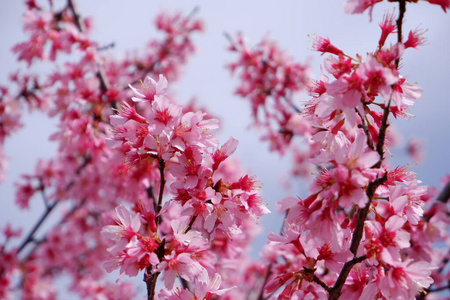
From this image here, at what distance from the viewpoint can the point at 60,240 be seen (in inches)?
285

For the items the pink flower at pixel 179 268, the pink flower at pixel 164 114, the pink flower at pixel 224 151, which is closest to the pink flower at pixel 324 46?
the pink flower at pixel 224 151

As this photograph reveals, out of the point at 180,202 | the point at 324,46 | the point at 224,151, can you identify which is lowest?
the point at 180,202

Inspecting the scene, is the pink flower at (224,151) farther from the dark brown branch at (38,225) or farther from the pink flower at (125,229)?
the dark brown branch at (38,225)

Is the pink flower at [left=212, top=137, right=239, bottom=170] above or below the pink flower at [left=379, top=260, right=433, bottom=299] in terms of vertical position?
above

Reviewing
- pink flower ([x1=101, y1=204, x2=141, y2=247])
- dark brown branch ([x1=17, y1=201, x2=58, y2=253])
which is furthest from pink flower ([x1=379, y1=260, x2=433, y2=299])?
dark brown branch ([x1=17, y1=201, x2=58, y2=253])

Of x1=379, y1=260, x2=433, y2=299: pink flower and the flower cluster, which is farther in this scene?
the flower cluster

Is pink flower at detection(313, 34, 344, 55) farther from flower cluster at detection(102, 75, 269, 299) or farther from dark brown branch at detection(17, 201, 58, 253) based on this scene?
dark brown branch at detection(17, 201, 58, 253)

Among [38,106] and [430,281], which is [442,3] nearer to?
[430,281]

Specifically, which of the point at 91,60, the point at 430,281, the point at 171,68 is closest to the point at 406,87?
the point at 430,281

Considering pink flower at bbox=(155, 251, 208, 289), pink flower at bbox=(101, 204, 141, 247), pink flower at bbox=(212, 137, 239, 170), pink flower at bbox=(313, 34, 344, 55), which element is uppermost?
pink flower at bbox=(313, 34, 344, 55)

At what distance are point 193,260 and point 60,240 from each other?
636 cm

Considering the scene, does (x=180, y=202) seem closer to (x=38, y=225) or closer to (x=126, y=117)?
(x=126, y=117)

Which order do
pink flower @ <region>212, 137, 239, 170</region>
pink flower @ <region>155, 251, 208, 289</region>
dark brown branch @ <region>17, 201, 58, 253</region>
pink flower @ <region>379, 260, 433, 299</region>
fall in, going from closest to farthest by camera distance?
pink flower @ <region>379, 260, 433, 299</region> < pink flower @ <region>155, 251, 208, 289</region> < pink flower @ <region>212, 137, 239, 170</region> < dark brown branch @ <region>17, 201, 58, 253</region>

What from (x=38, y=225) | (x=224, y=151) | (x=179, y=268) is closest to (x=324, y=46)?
(x=224, y=151)
